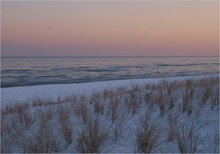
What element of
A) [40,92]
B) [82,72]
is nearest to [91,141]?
[40,92]

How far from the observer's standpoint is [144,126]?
13.9 ft

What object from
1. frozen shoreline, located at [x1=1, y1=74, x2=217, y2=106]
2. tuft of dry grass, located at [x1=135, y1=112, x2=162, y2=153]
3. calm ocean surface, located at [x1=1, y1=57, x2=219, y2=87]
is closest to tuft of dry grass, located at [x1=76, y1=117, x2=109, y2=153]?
tuft of dry grass, located at [x1=135, y1=112, x2=162, y2=153]

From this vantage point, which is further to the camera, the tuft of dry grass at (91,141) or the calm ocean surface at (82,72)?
the calm ocean surface at (82,72)

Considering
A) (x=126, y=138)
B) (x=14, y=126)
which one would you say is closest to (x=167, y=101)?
(x=126, y=138)

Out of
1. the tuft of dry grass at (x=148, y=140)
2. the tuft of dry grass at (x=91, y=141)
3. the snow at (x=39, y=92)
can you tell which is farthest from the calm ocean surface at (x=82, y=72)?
the tuft of dry grass at (x=148, y=140)

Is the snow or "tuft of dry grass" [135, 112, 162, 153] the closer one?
"tuft of dry grass" [135, 112, 162, 153]

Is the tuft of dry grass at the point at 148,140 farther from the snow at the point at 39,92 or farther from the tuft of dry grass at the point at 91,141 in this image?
the snow at the point at 39,92

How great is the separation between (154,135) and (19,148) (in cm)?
206

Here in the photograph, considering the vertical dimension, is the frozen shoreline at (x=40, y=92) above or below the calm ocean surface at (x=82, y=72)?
above

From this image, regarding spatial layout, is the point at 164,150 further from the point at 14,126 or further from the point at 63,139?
the point at 14,126

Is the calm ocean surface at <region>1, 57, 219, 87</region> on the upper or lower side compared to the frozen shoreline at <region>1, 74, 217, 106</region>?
lower

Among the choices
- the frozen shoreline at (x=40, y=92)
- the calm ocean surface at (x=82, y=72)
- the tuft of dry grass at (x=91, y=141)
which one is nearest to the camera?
the tuft of dry grass at (x=91, y=141)

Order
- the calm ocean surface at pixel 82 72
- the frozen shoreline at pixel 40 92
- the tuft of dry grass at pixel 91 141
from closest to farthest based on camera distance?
the tuft of dry grass at pixel 91 141 < the frozen shoreline at pixel 40 92 < the calm ocean surface at pixel 82 72

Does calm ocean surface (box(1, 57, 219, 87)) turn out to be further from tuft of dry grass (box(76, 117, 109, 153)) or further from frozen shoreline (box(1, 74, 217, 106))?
tuft of dry grass (box(76, 117, 109, 153))
